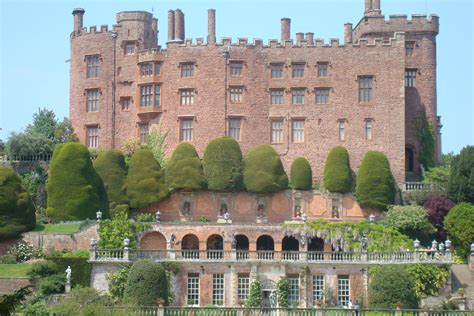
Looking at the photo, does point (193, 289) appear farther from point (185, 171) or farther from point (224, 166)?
point (224, 166)

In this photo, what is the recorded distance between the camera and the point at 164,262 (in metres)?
53.7

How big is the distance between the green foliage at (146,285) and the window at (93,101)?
22.5m

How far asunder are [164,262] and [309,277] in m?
7.17

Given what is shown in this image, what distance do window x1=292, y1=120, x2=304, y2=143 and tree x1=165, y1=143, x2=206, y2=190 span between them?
20.9ft

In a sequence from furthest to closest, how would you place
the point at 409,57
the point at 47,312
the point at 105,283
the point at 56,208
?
1. the point at 409,57
2. the point at 56,208
3. the point at 105,283
4. the point at 47,312

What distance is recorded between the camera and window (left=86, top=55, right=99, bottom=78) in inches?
2776

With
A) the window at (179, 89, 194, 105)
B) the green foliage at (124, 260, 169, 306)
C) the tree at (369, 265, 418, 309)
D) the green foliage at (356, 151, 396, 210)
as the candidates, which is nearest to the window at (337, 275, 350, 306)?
the tree at (369, 265, 418, 309)

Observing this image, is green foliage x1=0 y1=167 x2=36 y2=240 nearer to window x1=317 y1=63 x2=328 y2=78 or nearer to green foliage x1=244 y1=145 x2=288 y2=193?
green foliage x1=244 y1=145 x2=288 y2=193

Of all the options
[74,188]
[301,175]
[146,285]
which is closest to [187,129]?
[301,175]

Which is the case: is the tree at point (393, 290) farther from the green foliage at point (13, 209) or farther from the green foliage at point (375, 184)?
the green foliage at point (13, 209)

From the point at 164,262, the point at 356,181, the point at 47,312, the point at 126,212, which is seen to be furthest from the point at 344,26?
the point at 47,312

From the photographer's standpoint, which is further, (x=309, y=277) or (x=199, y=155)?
(x=199, y=155)

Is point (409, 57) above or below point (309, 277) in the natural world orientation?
above

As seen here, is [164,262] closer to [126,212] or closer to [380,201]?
[126,212]
